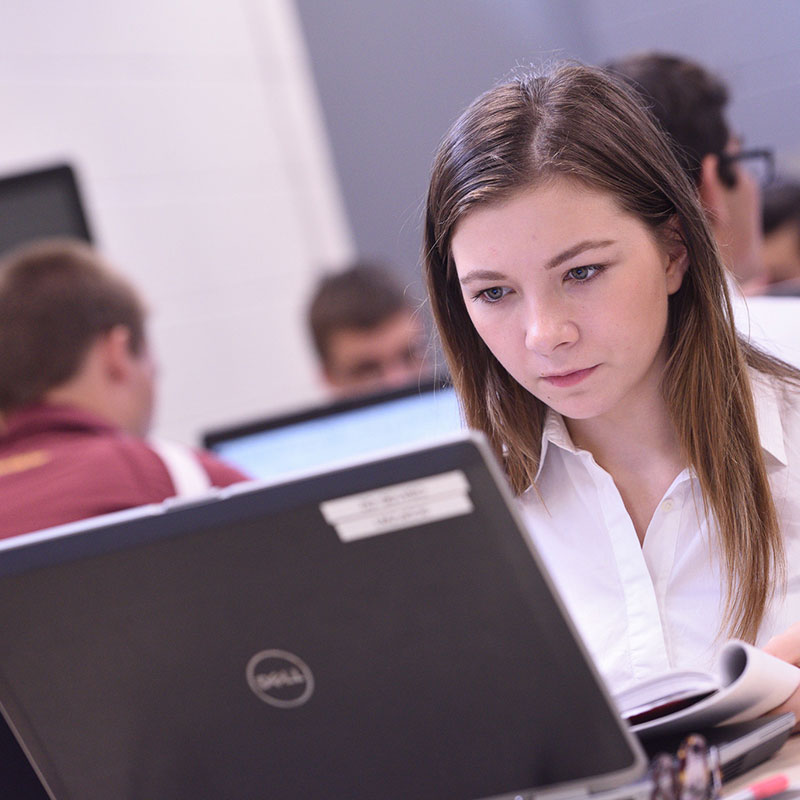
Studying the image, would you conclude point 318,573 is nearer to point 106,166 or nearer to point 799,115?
point 799,115

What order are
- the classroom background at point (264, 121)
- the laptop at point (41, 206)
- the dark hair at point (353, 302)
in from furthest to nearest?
the classroom background at point (264, 121) → the dark hair at point (353, 302) → the laptop at point (41, 206)

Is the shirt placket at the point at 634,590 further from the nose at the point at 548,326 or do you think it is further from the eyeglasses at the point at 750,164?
the eyeglasses at the point at 750,164

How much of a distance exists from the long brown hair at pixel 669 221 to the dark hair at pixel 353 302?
5.14 ft

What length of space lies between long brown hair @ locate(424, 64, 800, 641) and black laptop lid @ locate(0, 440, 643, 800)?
0.43m

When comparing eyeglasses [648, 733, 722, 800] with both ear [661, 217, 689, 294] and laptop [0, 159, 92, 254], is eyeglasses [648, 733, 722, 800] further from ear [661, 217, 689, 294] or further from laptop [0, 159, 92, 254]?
laptop [0, 159, 92, 254]

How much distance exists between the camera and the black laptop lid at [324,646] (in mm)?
800

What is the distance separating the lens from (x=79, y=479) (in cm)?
192

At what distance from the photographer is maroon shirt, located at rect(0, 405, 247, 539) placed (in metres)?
1.88

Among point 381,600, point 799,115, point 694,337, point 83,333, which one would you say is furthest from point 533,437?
point 799,115

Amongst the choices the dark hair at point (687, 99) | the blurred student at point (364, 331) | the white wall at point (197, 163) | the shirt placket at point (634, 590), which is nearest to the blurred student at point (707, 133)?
the dark hair at point (687, 99)

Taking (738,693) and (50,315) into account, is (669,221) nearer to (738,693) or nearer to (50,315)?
(738,693)

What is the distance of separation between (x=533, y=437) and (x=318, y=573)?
1.84 ft

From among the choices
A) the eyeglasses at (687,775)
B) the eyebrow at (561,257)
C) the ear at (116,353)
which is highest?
the eyebrow at (561,257)

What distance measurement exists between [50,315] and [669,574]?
4.64ft
